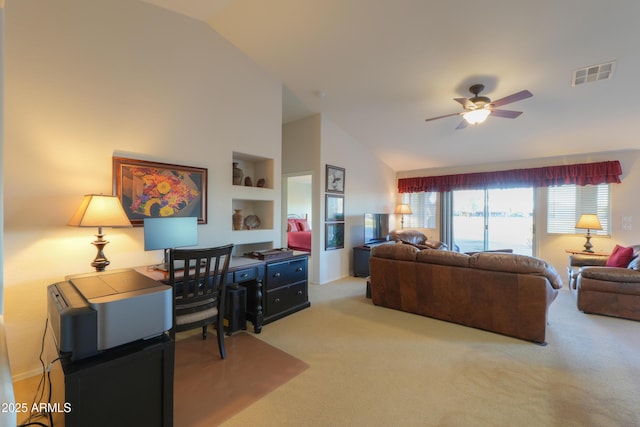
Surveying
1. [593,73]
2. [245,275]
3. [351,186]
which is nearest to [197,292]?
[245,275]

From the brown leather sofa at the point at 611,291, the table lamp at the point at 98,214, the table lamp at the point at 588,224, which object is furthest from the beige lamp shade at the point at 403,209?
the table lamp at the point at 98,214

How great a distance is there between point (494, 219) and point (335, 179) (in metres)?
3.65

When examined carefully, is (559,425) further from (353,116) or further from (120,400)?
(353,116)

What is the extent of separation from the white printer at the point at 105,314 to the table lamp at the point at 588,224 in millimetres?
5995

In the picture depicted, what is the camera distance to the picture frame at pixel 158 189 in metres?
2.64

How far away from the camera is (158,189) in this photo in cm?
284

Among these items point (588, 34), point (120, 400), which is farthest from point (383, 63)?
point (120, 400)

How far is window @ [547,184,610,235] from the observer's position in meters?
4.79

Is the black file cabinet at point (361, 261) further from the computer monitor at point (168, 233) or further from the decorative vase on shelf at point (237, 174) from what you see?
the computer monitor at point (168, 233)

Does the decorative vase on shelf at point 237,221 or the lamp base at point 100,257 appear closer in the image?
the lamp base at point 100,257

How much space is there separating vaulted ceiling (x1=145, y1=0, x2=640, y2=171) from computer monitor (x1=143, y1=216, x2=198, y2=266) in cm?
226

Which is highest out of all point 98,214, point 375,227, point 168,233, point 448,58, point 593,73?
point 448,58

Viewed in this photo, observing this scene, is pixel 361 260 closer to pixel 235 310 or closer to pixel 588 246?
pixel 235 310

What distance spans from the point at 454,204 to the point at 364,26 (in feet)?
15.4
